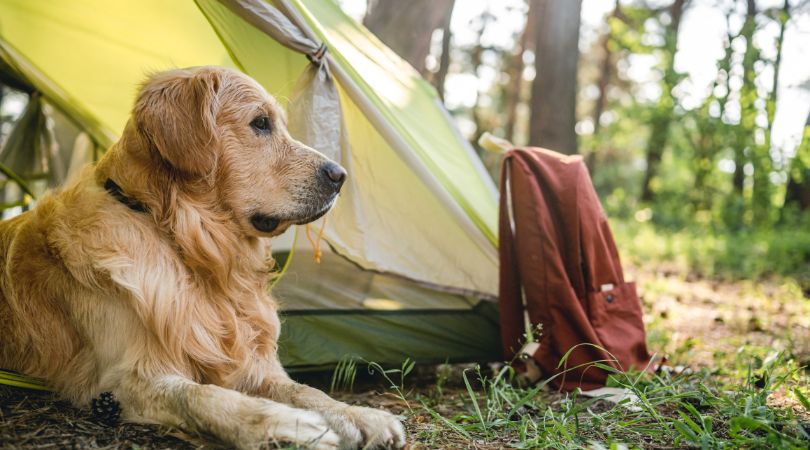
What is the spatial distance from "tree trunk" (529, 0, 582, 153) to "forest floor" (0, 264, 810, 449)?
3.82 meters

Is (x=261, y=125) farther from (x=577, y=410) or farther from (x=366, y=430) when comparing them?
(x=577, y=410)

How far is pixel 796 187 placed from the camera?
1115cm

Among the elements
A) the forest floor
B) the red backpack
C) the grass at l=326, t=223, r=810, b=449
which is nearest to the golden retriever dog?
the forest floor

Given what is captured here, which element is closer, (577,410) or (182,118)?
(182,118)

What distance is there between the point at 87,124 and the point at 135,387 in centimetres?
302

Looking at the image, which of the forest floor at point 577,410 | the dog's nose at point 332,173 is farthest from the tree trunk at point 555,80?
the dog's nose at point 332,173

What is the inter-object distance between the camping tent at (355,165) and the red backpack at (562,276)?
281mm

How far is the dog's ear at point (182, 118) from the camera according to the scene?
217 cm

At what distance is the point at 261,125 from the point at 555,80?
19.5 feet

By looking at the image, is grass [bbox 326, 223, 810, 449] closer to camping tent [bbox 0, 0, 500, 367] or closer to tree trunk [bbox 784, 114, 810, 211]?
camping tent [bbox 0, 0, 500, 367]

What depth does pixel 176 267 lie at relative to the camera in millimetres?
2201

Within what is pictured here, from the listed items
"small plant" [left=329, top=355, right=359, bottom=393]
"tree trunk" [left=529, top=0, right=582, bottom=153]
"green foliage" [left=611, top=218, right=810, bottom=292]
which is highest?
"tree trunk" [left=529, top=0, right=582, bottom=153]

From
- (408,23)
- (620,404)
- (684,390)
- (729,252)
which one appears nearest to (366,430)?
(620,404)

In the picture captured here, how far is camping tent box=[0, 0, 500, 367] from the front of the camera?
2951 mm
